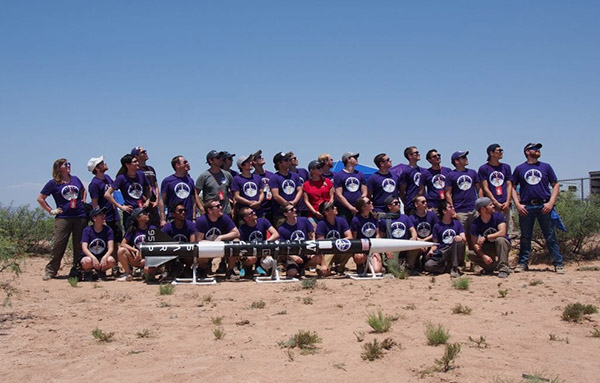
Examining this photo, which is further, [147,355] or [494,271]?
[494,271]

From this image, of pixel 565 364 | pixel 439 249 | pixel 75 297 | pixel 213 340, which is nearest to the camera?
pixel 565 364

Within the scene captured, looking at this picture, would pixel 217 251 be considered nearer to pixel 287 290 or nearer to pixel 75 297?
pixel 287 290

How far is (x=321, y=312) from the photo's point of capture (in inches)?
284

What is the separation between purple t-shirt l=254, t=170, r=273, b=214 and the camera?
1067cm

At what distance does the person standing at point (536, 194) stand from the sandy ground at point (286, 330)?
1.02 meters

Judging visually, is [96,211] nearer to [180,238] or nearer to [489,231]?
→ [180,238]

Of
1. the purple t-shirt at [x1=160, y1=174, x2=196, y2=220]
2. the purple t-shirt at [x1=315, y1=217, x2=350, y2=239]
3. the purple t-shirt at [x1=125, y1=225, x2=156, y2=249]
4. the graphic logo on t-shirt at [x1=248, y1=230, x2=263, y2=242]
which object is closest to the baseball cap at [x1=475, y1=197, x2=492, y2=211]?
the purple t-shirt at [x1=315, y1=217, x2=350, y2=239]

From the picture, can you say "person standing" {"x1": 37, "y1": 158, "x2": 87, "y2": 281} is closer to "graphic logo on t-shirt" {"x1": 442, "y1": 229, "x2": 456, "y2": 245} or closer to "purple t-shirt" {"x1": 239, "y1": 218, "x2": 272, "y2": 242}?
"purple t-shirt" {"x1": 239, "y1": 218, "x2": 272, "y2": 242}

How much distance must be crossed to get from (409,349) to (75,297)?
17.8 feet

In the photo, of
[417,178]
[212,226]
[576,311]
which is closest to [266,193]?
[212,226]

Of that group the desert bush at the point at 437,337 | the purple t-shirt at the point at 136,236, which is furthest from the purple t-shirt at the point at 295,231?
the desert bush at the point at 437,337

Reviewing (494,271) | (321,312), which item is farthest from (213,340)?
(494,271)

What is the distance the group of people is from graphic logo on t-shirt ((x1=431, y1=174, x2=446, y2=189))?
2 centimetres

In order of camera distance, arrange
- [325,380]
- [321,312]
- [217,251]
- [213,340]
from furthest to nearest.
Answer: [217,251] → [321,312] → [213,340] → [325,380]
